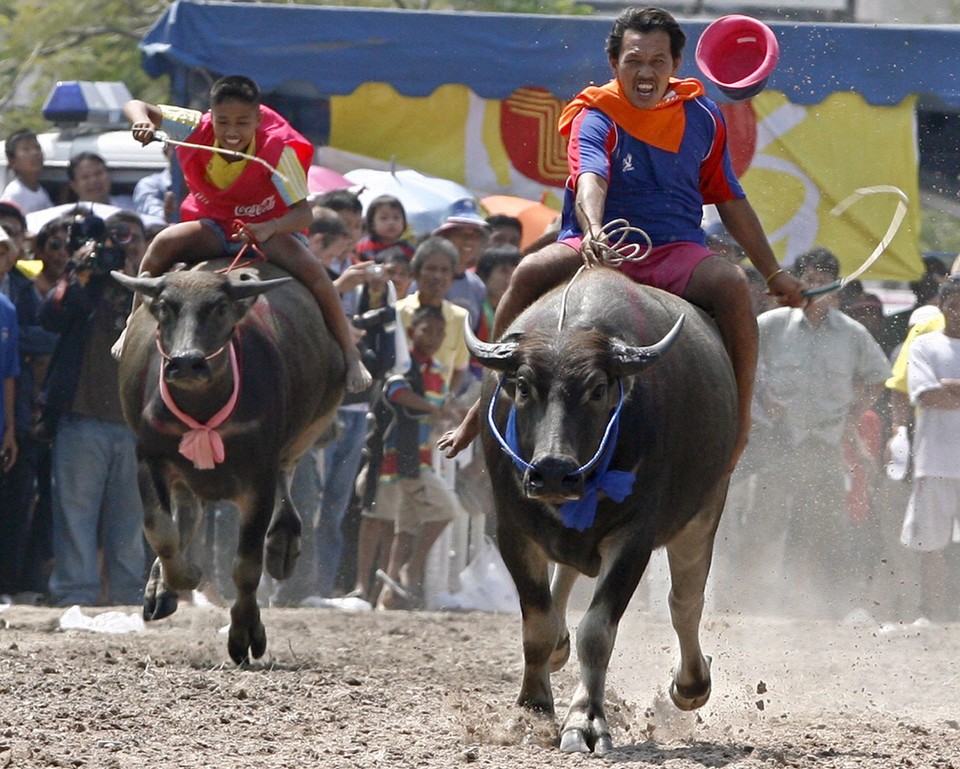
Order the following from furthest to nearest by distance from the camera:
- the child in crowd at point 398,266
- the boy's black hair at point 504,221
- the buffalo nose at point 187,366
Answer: the boy's black hair at point 504,221
the child in crowd at point 398,266
the buffalo nose at point 187,366

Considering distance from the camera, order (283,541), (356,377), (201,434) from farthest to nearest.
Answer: (356,377), (283,541), (201,434)

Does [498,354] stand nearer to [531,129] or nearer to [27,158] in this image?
[531,129]

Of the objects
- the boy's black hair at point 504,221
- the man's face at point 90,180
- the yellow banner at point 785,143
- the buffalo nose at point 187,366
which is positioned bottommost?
the buffalo nose at point 187,366

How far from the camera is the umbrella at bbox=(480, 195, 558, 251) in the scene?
12125 millimetres

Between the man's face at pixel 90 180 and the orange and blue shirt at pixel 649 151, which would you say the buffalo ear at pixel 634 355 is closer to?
the orange and blue shirt at pixel 649 151

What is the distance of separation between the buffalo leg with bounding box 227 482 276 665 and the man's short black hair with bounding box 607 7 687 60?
2718 millimetres

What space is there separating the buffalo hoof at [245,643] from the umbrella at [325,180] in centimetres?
428

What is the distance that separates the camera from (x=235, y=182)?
8.27 metres

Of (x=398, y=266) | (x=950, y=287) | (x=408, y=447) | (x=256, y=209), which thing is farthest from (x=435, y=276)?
(x=950, y=287)

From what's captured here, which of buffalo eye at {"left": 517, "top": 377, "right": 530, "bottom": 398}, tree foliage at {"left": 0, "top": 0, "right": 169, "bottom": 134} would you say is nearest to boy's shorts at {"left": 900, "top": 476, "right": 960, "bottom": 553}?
buffalo eye at {"left": 517, "top": 377, "right": 530, "bottom": 398}

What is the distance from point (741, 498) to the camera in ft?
33.7

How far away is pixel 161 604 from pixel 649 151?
316 centimetres

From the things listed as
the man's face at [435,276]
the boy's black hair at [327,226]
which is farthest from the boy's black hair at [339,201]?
the man's face at [435,276]

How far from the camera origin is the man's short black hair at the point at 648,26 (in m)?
6.21
